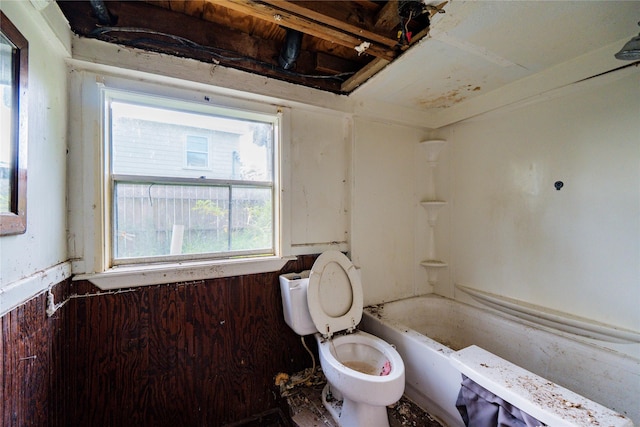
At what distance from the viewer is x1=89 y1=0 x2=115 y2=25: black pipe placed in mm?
1128

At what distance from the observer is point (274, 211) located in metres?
1.80

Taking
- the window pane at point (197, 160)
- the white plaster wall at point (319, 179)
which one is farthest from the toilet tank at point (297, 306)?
the window pane at point (197, 160)

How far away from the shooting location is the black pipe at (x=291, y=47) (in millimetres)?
1434

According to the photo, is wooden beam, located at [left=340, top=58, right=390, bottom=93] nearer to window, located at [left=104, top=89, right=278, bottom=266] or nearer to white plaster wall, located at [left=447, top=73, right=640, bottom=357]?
window, located at [left=104, top=89, right=278, bottom=266]

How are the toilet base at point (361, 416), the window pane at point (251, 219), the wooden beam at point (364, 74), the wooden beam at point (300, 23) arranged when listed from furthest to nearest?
the window pane at point (251, 219) < the wooden beam at point (364, 74) < the toilet base at point (361, 416) < the wooden beam at point (300, 23)

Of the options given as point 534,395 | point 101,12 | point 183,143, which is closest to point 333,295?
point 534,395

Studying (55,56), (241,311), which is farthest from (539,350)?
(55,56)

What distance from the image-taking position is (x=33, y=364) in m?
0.96

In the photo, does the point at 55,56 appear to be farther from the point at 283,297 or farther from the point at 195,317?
the point at 283,297

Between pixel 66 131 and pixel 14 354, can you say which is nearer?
pixel 14 354

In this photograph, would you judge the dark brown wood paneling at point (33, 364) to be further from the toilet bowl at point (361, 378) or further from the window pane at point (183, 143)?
the toilet bowl at point (361, 378)

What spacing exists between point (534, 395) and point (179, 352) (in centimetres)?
170

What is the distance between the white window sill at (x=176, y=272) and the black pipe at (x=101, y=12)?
48.2 inches

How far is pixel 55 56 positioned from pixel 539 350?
9.86 ft
